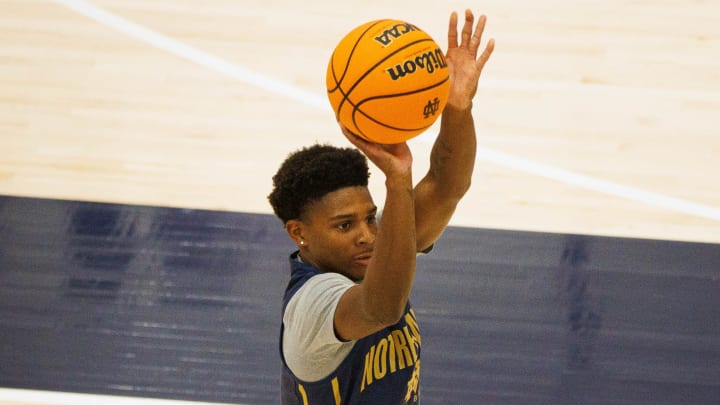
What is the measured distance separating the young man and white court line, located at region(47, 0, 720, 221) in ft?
11.7

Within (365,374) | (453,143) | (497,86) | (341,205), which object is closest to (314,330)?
(365,374)

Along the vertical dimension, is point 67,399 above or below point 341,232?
below

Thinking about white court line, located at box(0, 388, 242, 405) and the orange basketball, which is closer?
the orange basketball

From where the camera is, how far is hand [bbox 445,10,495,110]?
10.5 ft

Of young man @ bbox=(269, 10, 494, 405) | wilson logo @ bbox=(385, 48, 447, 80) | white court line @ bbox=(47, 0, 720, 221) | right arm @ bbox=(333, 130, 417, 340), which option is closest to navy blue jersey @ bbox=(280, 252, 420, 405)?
young man @ bbox=(269, 10, 494, 405)

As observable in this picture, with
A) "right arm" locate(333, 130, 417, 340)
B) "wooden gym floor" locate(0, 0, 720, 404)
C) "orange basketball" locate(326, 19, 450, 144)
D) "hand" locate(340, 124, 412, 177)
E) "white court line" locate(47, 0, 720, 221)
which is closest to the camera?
"right arm" locate(333, 130, 417, 340)

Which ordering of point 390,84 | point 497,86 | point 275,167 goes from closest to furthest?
point 390,84 < point 275,167 < point 497,86

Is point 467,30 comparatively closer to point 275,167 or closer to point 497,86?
point 275,167

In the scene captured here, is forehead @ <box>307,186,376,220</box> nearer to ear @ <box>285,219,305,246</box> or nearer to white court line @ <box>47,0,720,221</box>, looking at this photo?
ear @ <box>285,219,305,246</box>

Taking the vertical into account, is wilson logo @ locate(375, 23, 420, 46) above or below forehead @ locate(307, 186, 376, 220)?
above

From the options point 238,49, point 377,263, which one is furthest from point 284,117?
point 377,263

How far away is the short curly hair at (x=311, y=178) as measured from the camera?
3029 mm

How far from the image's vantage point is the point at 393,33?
9.87ft

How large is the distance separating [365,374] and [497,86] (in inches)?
197
